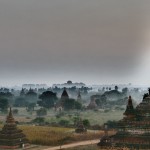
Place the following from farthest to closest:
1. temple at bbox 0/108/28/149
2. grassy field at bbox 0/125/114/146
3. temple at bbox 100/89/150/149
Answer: grassy field at bbox 0/125/114/146, temple at bbox 0/108/28/149, temple at bbox 100/89/150/149

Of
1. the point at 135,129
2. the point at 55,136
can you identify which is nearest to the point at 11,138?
the point at 55,136

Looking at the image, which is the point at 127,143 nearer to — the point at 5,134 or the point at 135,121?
the point at 135,121

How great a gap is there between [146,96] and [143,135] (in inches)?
63.0

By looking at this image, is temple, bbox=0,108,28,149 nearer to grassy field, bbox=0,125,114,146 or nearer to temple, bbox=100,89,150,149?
grassy field, bbox=0,125,114,146

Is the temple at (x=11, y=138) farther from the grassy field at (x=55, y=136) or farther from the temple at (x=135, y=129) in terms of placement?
the temple at (x=135, y=129)

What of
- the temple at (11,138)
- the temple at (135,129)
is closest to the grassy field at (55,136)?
the temple at (11,138)

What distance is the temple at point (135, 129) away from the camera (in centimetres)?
1550

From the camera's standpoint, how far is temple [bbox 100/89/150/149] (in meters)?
15.5

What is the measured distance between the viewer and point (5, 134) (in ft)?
63.3

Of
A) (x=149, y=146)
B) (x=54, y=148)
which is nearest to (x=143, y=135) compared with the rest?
(x=149, y=146)

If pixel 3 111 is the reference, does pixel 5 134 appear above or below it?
below

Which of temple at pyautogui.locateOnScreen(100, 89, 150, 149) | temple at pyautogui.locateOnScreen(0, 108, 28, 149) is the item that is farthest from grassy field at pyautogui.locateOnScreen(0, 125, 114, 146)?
temple at pyautogui.locateOnScreen(100, 89, 150, 149)

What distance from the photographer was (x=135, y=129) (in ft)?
51.8

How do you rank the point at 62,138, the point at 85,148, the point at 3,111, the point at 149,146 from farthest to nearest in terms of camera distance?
the point at 3,111
the point at 62,138
the point at 85,148
the point at 149,146
